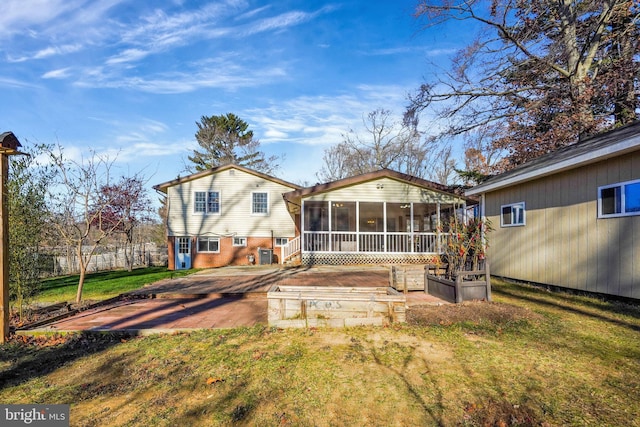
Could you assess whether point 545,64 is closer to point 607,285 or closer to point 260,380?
point 607,285

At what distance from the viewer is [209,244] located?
17.8 m

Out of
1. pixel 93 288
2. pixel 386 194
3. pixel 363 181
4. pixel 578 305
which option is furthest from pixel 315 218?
pixel 578 305

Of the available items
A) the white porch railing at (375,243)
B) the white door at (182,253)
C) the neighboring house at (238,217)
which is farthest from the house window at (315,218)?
the white door at (182,253)

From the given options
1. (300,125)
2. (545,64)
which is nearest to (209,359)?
(545,64)

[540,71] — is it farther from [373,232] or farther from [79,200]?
[79,200]

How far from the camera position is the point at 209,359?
3.64m

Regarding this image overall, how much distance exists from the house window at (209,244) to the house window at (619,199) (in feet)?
53.7

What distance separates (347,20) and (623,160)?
1170 centimetres

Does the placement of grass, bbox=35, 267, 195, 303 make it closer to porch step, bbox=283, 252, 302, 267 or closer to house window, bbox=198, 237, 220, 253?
porch step, bbox=283, 252, 302, 267

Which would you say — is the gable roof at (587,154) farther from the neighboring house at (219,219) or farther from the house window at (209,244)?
the house window at (209,244)

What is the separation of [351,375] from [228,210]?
15.9 metres

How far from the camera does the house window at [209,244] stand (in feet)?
58.3

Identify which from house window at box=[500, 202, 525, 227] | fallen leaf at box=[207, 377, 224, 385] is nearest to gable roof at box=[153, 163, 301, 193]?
house window at box=[500, 202, 525, 227]

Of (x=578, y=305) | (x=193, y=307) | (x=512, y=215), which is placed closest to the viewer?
(x=578, y=305)
